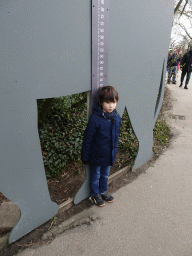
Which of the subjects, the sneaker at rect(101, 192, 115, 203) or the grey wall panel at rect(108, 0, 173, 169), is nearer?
the grey wall panel at rect(108, 0, 173, 169)


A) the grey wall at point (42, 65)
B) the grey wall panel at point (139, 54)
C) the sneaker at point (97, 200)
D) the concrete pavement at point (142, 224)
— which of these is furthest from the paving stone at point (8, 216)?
the grey wall panel at point (139, 54)

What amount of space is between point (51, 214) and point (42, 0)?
220cm

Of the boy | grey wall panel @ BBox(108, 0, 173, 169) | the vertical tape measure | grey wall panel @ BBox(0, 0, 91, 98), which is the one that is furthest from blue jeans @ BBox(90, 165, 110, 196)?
grey wall panel @ BBox(0, 0, 91, 98)

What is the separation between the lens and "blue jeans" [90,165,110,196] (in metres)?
2.31

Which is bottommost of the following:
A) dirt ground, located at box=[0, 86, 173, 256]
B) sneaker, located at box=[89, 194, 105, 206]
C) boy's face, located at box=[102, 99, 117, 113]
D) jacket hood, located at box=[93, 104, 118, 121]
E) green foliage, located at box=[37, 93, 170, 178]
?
dirt ground, located at box=[0, 86, 173, 256]

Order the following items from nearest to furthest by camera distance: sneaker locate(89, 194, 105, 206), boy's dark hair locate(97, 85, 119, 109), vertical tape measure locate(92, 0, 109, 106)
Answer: vertical tape measure locate(92, 0, 109, 106) < boy's dark hair locate(97, 85, 119, 109) < sneaker locate(89, 194, 105, 206)

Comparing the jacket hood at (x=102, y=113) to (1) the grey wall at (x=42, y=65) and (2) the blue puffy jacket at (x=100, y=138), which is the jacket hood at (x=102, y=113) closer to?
(2) the blue puffy jacket at (x=100, y=138)

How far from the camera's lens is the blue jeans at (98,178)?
2.31 metres

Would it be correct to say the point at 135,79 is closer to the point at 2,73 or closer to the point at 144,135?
the point at 144,135

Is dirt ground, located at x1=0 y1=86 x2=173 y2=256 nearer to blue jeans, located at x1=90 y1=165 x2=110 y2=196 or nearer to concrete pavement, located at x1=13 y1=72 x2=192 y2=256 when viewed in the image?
concrete pavement, located at x1=13 y1=72 x2=192 y2=256

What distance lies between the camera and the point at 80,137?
12.1ft

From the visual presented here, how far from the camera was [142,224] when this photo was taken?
2.22 meters

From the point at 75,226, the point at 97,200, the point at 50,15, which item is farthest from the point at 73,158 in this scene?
the point at 50,15

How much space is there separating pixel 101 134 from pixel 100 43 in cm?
98
